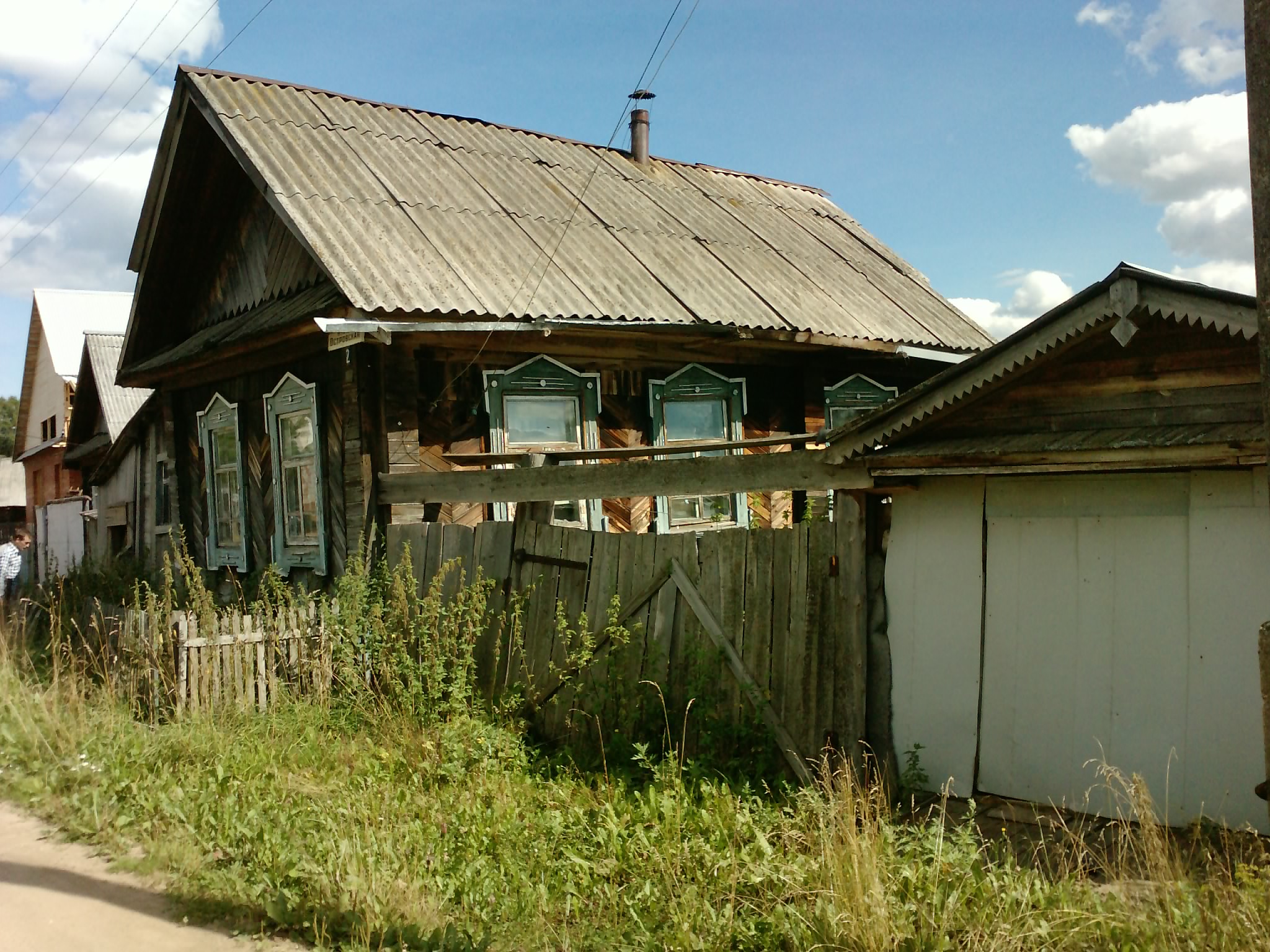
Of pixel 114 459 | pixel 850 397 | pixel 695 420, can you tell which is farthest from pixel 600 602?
pixel 114 459

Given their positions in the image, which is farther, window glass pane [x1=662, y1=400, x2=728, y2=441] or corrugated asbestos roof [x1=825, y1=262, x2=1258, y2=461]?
window glass pane [x1=662, y1=400, x2=728, y2=441]

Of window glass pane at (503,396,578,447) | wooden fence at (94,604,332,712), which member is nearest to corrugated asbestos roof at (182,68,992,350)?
window glass pane at (503,396,578,447)

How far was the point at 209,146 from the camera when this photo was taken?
446 inches

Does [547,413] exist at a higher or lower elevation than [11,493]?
higher

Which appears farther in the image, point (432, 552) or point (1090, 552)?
point (432, 552)

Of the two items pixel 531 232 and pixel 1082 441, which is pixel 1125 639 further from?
pixel 531 232

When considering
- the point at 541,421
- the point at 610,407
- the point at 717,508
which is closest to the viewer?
the point at 541,421

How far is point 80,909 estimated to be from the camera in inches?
188

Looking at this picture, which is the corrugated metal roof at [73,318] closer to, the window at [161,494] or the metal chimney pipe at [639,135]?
the window at [161,494]

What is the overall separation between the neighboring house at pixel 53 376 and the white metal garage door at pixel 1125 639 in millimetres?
26608

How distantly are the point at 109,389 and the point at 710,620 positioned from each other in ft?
69.2

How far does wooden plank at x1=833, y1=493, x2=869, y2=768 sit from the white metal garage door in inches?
26.5

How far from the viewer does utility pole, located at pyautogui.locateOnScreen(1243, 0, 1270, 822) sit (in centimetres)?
299

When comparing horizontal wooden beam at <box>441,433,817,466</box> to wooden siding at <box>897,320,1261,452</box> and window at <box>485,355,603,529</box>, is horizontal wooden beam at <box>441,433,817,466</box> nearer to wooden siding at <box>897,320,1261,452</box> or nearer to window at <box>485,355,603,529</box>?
window at <box>485,355,603,529</box>
